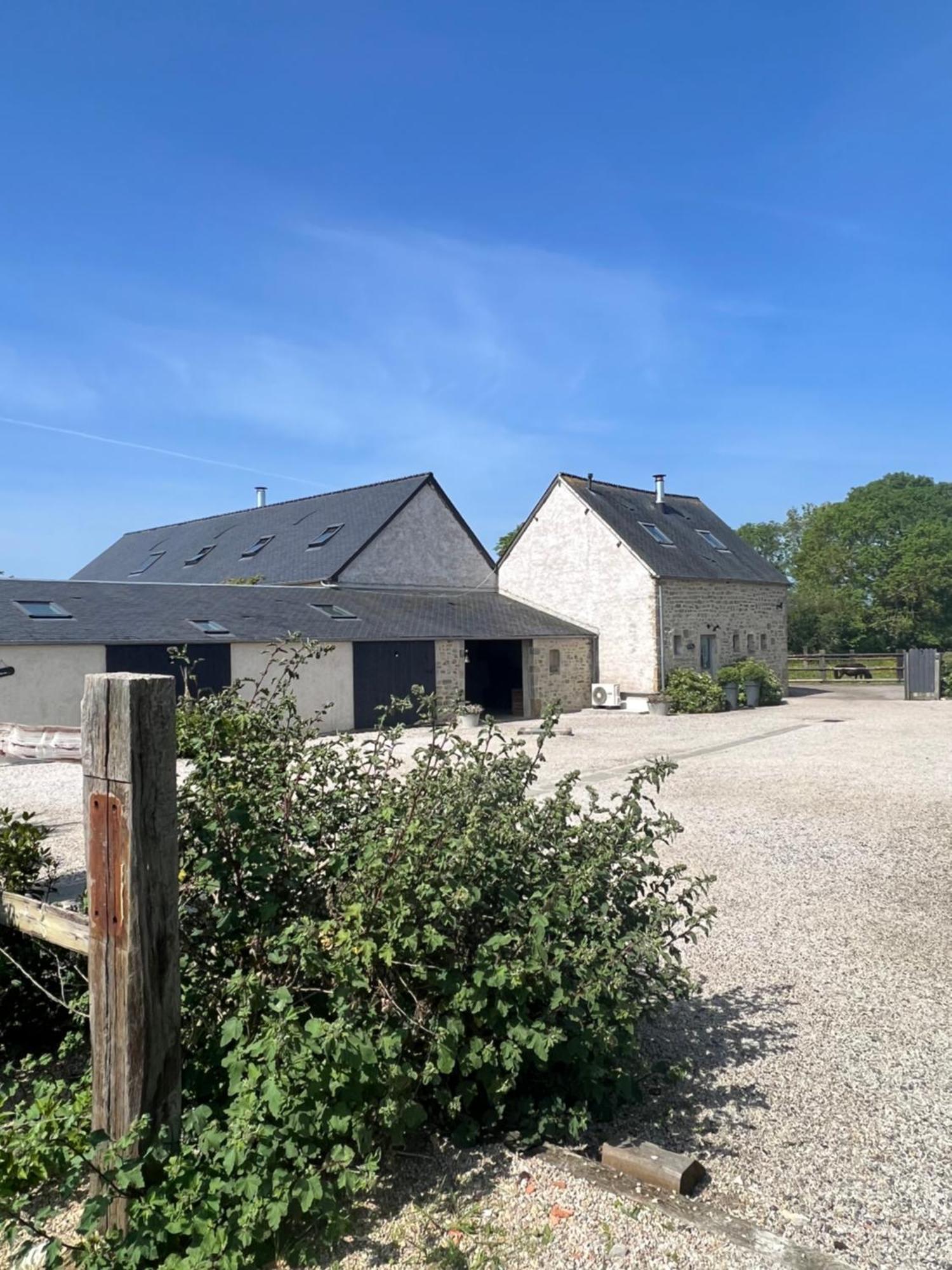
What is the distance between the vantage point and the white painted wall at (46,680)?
16359 mm

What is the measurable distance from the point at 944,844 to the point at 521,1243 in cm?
719

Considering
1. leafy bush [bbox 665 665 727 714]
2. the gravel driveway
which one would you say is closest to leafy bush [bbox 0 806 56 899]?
the gravel driveway

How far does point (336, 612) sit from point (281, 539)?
332 inches

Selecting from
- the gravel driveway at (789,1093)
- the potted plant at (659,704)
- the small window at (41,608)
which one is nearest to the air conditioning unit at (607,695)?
the potted plant at (659,704)

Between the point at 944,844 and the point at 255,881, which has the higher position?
the point at 255,881

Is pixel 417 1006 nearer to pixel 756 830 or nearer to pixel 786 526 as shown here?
pixel 756 830

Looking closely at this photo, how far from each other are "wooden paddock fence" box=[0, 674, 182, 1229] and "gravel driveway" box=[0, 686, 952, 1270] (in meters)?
0.81

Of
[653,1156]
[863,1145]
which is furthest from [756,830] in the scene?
[653,1156]

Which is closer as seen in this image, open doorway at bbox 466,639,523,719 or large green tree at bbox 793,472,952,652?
open doorway at bbox 466,639,523,719

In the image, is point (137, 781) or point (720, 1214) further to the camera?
point (720, 1214)

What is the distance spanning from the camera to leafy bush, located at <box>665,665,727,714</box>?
79.8 feet

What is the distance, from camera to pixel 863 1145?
10.6ft

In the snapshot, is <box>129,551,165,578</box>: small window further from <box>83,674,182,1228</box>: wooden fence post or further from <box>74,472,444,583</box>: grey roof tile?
<box>83,674,182,1228</box>: wooden fence post

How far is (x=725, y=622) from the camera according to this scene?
27.5 meters
